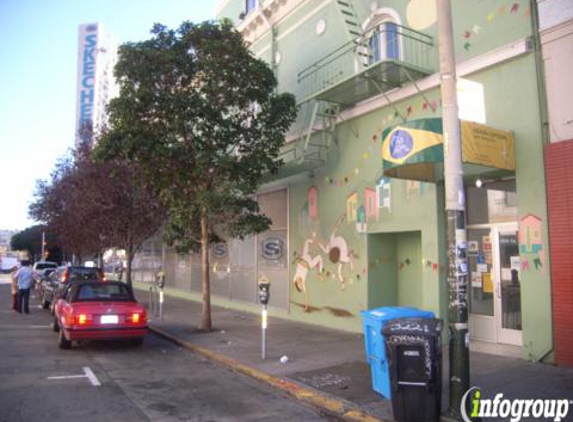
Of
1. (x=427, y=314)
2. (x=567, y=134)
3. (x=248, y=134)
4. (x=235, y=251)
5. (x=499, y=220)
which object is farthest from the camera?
(x=235, y=251)

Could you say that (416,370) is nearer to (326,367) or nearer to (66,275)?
(326,367)

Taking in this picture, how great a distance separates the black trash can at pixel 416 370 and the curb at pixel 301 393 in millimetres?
362

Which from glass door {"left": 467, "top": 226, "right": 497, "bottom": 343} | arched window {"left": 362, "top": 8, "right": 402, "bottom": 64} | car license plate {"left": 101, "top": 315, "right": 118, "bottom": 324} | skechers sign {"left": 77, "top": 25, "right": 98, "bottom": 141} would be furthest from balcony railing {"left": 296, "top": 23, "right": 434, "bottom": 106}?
skechers sign {"left": 77, "top": 25, "right": 98, "bottom": 141}

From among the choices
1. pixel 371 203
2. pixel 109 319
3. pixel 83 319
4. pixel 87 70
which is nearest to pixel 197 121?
pixel 371 203

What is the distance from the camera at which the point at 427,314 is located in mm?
6246

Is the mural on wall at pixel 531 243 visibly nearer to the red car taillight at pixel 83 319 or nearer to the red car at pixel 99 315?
the red car at pixel 99 315

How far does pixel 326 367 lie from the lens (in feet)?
28.8

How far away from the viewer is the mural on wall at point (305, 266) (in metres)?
14.1

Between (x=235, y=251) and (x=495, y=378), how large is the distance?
12.3 metres

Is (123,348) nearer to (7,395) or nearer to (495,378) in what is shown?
(7,395)

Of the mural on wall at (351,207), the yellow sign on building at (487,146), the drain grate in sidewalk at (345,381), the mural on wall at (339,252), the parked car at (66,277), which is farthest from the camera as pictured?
the parked car at (66,277)

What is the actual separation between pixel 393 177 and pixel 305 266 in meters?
5.23

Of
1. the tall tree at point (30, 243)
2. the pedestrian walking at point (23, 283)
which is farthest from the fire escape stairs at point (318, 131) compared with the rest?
the tall tree at point (30, 243)

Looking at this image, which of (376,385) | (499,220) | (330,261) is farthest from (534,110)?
(330,261)
